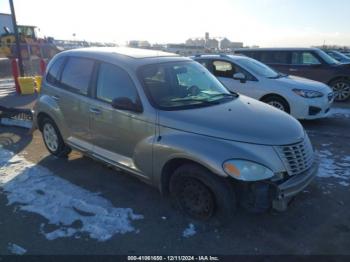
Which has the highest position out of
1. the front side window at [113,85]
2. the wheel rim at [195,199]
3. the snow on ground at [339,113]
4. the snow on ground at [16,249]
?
the front side window at [113,85]

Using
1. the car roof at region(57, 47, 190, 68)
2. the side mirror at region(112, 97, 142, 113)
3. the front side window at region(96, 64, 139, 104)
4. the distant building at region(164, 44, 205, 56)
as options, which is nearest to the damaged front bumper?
the side mirror at region(112, 97, 142, 113)

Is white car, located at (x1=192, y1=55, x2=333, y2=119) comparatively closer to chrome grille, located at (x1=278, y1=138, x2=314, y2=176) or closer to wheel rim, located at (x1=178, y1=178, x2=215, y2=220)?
chrome grille, located at (x1=278, y1=138, x2=314, y2=176)

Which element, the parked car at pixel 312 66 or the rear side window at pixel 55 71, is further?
the parked car at pixel 312 66

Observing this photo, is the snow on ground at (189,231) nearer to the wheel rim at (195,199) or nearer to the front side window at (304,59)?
the wheel rim at (195,199)

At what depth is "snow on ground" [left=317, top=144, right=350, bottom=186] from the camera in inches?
188

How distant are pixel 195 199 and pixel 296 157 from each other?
3.83 ft

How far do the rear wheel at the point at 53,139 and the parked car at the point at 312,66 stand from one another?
828cm

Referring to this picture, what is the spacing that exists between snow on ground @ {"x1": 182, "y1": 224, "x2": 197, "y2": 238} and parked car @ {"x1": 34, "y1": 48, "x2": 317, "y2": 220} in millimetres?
134

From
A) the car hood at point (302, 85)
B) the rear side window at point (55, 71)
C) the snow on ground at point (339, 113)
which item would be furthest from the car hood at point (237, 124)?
the snow on ground at point (339, 113)

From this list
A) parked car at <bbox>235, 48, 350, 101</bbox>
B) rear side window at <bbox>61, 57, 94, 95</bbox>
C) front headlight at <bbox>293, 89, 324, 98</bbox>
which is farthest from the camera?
parked car at <bbox>235, 48, 350, 101</bbox>

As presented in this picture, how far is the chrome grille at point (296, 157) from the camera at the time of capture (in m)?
3.32

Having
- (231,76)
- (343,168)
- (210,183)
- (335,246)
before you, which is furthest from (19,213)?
(231,76)

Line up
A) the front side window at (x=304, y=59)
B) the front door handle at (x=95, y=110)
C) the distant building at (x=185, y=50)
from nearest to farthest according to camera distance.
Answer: the front door handle at (x=95, y=110) < the front side window at (x=304, y=59) < the distant building at (x=185, y=50)

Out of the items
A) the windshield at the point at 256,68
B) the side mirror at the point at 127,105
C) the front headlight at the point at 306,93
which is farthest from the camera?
the windshield at the point at 256,68
